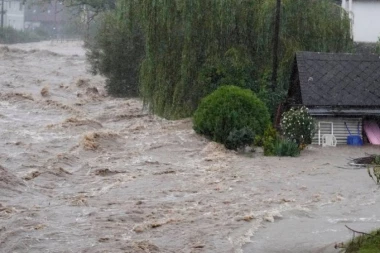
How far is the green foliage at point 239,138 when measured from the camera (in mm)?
26250

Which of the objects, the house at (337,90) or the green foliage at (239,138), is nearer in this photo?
the green foliage at (239,138)

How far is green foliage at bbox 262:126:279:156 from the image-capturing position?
26125 mm

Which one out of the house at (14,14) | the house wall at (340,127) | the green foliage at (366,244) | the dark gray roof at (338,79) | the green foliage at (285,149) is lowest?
the green foliage at (285,149)

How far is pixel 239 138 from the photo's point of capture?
2639 cm

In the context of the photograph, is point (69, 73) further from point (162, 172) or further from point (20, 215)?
point (20, 215)

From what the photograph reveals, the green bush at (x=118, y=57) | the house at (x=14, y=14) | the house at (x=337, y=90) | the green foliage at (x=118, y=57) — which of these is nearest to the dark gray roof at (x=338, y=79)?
the house at (x=337, y=90)

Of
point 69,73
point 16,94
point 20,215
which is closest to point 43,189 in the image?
point 20,215

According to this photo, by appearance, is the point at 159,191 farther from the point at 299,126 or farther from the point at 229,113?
the point at 299,126

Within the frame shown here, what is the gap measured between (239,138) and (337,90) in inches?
171

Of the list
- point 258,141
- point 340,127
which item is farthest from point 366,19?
point 258,141

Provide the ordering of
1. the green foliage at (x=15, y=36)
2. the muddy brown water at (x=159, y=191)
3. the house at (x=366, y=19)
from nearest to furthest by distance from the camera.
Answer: the muddy brown water at (x=159, y=191), the house at (x=366, y=19), the green foliage at (x=15, y=36)

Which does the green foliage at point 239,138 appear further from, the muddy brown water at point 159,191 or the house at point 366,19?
the house at point 366,19

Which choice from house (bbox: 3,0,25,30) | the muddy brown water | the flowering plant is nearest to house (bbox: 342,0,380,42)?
the muddy brown water

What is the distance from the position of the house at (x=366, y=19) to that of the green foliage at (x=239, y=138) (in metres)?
20.0
